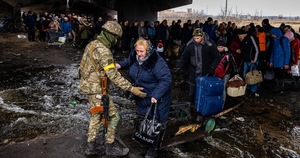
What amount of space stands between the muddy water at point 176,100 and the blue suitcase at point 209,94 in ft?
1.72

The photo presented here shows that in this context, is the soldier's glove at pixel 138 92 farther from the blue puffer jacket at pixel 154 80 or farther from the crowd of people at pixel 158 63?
the blue puffer jacket at pixel 154 80

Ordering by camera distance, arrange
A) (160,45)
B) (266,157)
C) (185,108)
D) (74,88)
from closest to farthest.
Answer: (266,157), (185,108), (74,88), (160,45)

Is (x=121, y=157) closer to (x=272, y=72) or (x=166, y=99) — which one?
(x=166, y=99)

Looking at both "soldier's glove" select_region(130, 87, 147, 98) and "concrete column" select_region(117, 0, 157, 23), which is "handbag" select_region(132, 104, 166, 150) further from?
"concrete column" select_region(117, 0, 157, 23)

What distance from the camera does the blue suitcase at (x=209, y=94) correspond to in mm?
4805

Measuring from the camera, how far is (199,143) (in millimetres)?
4652

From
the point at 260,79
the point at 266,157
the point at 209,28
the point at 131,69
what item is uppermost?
the point at 209,28

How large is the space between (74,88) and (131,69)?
449cm

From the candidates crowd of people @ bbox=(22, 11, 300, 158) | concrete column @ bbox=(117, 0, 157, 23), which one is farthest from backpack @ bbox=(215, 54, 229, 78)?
concrete column @ bbox=(117, 0, 157, 23)

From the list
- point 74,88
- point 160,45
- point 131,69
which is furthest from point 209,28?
point 131,69

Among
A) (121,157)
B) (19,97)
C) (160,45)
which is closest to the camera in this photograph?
(121,157)

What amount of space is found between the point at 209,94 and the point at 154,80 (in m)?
1.58

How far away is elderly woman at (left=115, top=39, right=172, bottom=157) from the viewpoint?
3540 millimetres

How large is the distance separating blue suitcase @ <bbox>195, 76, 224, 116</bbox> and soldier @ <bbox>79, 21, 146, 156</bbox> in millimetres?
1674
